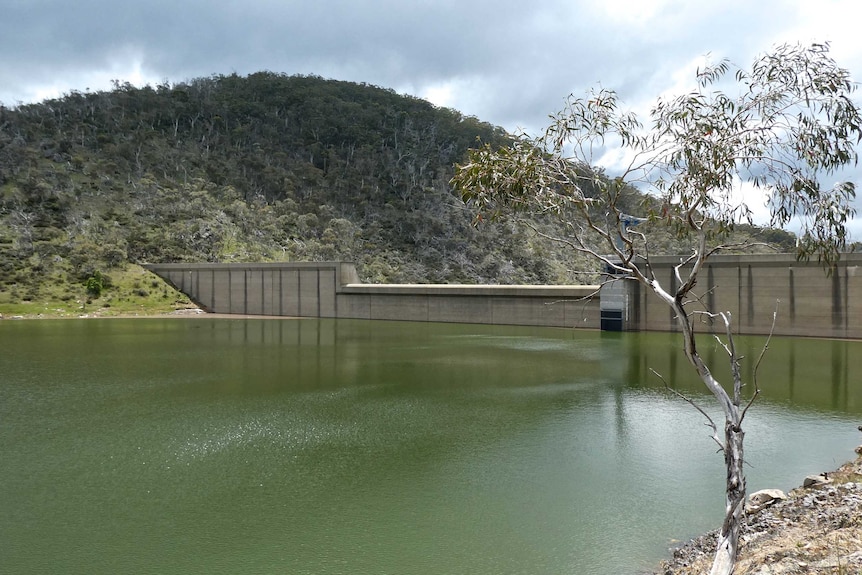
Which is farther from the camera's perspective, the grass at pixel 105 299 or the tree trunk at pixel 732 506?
the grass at pixel 105 299

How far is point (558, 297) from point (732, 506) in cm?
3733

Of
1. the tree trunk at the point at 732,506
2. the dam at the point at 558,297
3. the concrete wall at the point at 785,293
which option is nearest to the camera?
the tree trunk at the point at 732,506

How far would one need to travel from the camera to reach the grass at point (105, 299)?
5112 centimetres

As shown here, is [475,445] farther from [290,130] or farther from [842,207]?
[290,130]

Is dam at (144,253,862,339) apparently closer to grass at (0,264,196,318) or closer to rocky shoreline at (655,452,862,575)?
grass at (0,264,196,318)

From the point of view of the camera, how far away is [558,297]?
42062mm

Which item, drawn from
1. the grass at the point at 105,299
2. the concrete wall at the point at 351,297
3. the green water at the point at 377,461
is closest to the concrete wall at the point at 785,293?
the concrete wall at the point at 351,297

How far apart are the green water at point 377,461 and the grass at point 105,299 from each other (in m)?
29.8

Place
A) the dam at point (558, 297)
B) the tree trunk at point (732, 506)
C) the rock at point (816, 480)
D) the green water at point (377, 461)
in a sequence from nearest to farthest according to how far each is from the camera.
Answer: the tree trunk at point (732, 506) < the green water at point (377, 461) < the rock at point (816, 480) < the dam at point (558, 297)

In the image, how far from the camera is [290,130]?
4289 inches

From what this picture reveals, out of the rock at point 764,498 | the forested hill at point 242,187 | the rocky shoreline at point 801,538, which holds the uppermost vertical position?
the forested hill at point 242,187

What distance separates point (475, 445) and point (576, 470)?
2432 millimetres

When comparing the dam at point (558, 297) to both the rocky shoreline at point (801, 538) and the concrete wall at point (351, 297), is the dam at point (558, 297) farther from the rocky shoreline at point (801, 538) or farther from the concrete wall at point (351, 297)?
the rocky shoreline at point (801, 538)

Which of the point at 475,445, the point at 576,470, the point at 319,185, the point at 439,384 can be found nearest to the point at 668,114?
the point at 576,470
